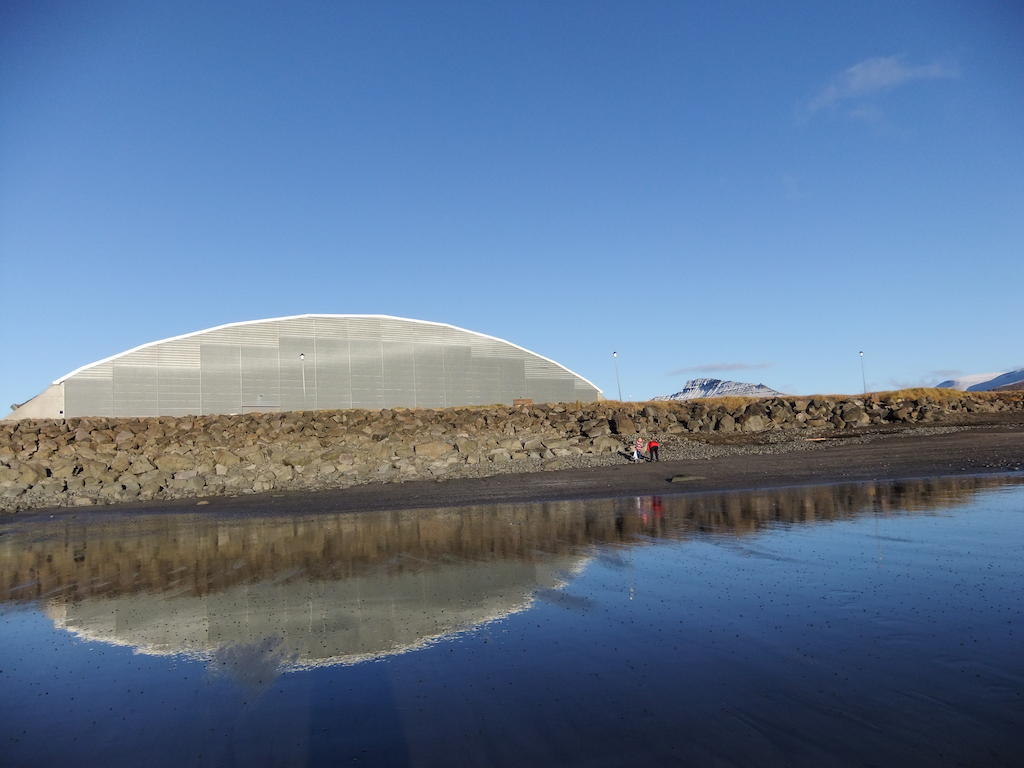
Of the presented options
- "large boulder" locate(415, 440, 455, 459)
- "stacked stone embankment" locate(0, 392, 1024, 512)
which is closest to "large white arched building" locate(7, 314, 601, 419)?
"stacked stone embankment" locate(0, 392, 1024, 512)

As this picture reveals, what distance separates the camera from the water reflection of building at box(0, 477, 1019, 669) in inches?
374

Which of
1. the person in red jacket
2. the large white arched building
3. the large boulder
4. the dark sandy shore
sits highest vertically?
the large white arched building

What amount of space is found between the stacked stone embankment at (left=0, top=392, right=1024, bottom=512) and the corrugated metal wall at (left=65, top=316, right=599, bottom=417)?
789 centimetres

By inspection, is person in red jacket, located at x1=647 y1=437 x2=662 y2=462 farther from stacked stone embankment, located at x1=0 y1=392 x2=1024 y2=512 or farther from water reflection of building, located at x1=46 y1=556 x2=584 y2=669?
water reflection of building, located at x1=46 y1=556 x2=584 y2=669

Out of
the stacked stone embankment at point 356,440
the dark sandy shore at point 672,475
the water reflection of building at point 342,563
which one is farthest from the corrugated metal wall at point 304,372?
the water reflection of building at point 342,563

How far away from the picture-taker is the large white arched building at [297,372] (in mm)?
49750

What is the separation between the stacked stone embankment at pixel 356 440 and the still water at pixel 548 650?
16.4 m

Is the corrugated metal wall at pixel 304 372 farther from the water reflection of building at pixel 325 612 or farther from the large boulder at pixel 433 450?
the water reflection of building at pixel 325 612

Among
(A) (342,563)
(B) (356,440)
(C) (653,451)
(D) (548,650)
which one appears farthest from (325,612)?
(B) (356,440)

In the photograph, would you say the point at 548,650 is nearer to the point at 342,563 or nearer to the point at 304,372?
the point at 342,563

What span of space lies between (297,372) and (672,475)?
3385cm

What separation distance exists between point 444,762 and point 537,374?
56542mm

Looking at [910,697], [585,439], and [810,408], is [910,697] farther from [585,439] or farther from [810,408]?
[810,408]

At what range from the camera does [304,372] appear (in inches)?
2088
